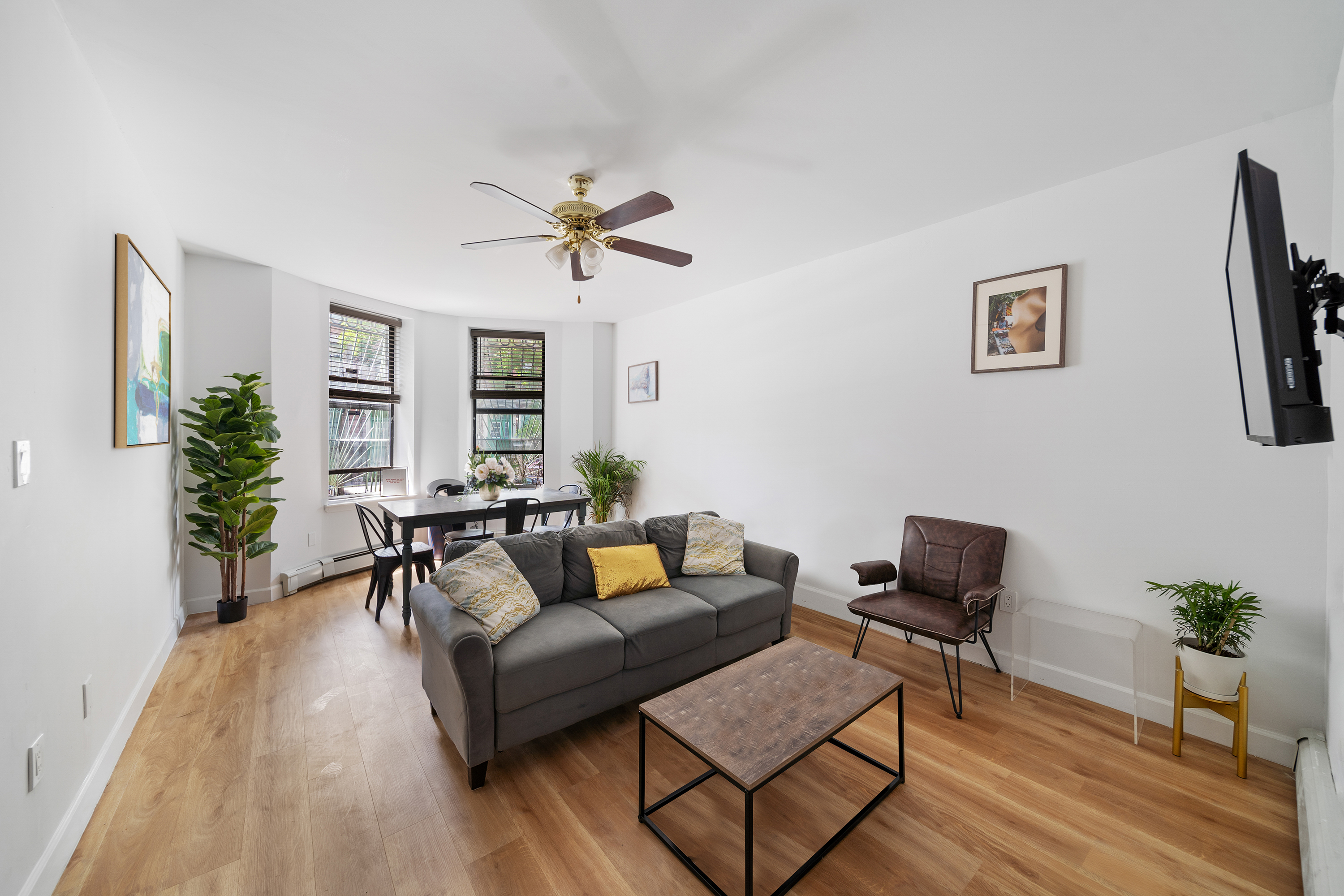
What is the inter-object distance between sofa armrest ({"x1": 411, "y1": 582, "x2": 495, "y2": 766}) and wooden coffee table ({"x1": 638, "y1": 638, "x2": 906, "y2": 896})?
0.64 meters

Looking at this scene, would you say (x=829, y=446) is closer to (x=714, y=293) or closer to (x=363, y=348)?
(x=714, y=293)

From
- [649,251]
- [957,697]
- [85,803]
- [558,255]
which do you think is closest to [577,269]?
[558,255]

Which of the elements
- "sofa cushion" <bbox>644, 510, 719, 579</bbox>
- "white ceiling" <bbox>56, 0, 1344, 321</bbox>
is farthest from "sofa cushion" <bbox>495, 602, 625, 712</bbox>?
"white ceiling" <bbox>56, 0, 1344, 321</bbox>

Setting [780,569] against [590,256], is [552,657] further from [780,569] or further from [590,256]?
[590,256]

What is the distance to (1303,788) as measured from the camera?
6.14ft

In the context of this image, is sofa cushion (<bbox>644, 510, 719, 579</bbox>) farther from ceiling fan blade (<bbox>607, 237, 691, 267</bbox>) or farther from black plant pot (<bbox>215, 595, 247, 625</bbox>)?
black plant pot (<bbox>215, 595, 247, 625</bbox>)

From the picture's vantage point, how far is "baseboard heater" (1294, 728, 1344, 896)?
1.39 meters

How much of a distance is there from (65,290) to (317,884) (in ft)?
7.02

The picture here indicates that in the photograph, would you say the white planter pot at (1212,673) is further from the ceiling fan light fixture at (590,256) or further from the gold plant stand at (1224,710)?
the ceiling fan light fixture at (590,256)

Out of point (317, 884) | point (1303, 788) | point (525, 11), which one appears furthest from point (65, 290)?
point (1303, 788)

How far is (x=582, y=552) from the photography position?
2984 millimetres

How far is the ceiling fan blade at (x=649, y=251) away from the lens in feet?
8.87

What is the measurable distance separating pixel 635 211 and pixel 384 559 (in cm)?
309

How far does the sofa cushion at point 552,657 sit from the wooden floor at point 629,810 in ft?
1.07
